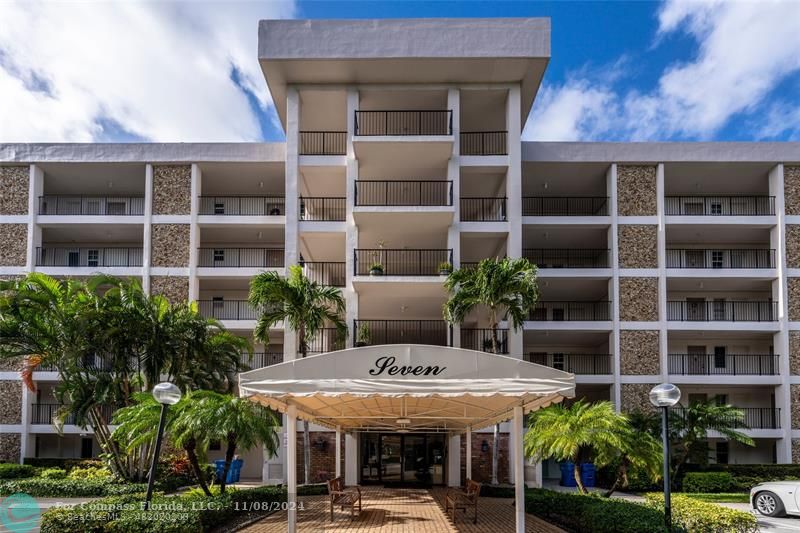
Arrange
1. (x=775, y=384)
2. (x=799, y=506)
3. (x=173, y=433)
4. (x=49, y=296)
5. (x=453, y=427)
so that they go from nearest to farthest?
(x=173, y=433)
(x=799, y=506)
(x=453, y=427)
(x=49, y=296)
(x=775, y=384)

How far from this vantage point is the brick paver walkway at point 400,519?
15750mm

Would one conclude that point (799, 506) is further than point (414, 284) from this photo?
No

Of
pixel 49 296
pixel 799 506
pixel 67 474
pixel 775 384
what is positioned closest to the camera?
pixel 799 506

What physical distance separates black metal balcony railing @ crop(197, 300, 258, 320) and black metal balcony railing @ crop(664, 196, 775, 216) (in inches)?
805

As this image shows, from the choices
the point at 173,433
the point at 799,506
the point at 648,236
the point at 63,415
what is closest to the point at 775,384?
the point at 648,236

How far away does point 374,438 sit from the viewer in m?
27.0

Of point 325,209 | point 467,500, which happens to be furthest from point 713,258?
point 467,500

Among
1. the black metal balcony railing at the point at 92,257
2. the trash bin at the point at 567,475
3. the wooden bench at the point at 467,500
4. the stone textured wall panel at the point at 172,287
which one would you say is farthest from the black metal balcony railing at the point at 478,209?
the wooden bench at the point at 467,500

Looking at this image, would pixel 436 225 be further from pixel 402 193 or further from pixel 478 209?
pixel 478 209

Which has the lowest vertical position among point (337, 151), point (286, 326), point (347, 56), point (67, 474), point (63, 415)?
point (67, 474)

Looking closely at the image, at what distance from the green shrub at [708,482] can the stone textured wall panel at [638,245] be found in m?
9.02

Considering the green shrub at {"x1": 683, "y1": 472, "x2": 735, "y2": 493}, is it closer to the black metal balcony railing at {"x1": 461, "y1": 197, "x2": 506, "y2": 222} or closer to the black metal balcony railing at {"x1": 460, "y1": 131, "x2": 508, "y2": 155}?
the black metal balcony railing at {"x1": 461, "y1": 197, "x2": 506, "y2": 222}

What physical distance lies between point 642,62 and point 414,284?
11266mm

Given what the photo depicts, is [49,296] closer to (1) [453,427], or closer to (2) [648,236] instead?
(1) [453,427]
